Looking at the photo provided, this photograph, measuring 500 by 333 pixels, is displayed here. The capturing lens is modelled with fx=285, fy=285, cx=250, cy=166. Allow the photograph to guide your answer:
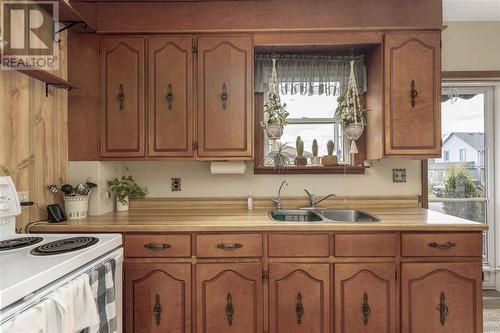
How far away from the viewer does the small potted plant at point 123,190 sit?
2189 millimetres

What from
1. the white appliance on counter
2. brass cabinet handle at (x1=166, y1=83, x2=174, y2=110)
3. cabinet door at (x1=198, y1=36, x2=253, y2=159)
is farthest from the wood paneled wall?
cabinet door at (x1=198, y1=36, x2=253, y2=159)

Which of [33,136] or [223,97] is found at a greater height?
[223,97]

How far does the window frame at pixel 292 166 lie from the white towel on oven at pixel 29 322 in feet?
5.61

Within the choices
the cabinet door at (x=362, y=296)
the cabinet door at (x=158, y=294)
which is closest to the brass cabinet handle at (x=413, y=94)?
the cabinet door at (x=362, y=296)

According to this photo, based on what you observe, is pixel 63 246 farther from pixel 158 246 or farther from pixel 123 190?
pixel 123 190

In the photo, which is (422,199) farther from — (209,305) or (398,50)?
(209,305)

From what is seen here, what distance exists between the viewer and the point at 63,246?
1352 mm

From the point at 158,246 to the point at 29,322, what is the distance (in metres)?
0.85

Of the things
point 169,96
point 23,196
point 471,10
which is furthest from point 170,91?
point 471,10

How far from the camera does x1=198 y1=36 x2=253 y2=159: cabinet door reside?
2.07m

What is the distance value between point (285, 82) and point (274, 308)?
173 cm

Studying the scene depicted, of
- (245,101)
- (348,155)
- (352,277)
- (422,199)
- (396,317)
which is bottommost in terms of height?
(396,317)

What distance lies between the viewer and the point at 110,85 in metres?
2.08

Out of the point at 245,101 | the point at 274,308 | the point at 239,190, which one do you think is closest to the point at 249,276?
the point at 274,308
